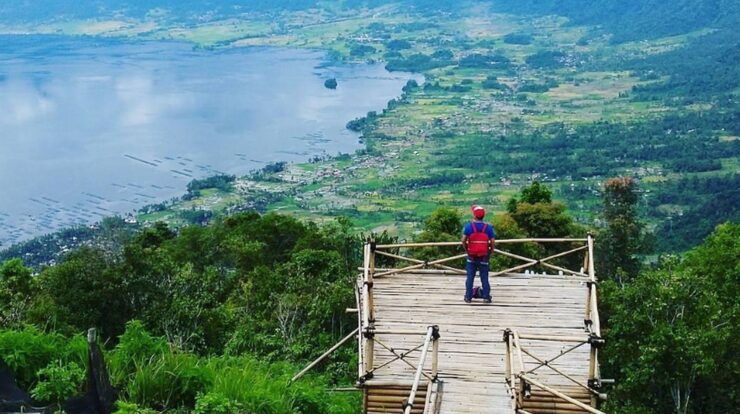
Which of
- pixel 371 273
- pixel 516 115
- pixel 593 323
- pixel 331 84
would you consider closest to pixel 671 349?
pixel 593 323

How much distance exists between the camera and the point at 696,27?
121 meters

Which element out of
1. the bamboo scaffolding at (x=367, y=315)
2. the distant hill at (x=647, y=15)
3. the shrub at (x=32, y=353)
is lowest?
the shrub at (x=32, y=353)

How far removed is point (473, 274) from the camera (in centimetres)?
822

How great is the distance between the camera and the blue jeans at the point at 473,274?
8148 mm

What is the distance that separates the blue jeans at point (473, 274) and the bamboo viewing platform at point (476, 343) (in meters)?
0.12

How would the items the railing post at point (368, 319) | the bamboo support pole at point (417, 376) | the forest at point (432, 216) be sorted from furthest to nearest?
the forest at point (432, 216) → the railing post at point (368, 319) → the bamboo support pole at point (417, 376)

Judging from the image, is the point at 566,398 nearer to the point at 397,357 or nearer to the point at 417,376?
the point at 417,376

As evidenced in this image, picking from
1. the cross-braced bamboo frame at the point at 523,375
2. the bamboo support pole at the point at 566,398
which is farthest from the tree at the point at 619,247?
the bamboo support pole at the point at 566,398

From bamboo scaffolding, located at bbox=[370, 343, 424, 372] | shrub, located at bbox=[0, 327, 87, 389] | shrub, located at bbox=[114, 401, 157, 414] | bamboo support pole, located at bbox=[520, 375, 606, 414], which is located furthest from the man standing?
shrub, located at bbox=[0, 327, 87, 389]

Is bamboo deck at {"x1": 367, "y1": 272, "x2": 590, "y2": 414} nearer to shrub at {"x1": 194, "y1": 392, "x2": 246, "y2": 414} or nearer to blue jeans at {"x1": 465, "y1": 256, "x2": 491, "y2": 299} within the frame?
blue jeans at {"x1": 465, "y1": 256, "x2": 491, "y2": 299}

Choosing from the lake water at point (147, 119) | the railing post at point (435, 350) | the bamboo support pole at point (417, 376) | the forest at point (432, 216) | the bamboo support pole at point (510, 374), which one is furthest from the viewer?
the lake water at point (147, 119)

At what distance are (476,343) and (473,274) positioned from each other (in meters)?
1.00

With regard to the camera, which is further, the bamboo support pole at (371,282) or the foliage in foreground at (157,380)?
the bamboo support pole at (371,282)

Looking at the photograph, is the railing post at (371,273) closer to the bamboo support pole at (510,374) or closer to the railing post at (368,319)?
the railing post at (368,319)
